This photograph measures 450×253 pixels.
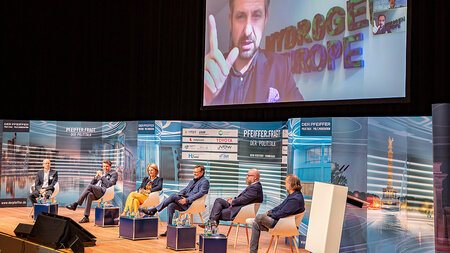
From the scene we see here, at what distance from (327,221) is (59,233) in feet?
14.7

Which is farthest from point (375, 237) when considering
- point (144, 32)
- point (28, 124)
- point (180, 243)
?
point (28, 124)

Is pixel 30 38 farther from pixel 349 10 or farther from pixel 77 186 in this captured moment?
pixel 349 10

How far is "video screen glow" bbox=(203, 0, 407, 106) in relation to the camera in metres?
7.33

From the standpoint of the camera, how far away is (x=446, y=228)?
18.1 feet

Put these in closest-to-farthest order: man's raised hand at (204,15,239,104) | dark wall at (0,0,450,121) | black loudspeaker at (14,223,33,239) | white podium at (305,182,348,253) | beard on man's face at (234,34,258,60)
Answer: white podium at (305,182,348,253) < black loudspeaker at (14,223,33,239) < beard on man's face at (234,34,258,60) < man's raised hand at (204,15,239,104) < dark wall at (0,0,450,121)

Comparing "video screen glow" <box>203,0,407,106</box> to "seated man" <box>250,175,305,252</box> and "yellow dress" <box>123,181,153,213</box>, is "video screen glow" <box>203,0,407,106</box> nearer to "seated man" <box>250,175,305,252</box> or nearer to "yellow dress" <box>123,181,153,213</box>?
"seated man" <box>250,175,305,252</box>

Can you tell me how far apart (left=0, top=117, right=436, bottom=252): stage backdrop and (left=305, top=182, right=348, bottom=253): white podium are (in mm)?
3433

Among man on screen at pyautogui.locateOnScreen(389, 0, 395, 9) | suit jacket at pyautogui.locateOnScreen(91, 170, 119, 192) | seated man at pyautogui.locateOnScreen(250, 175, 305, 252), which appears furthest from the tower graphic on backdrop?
suit jacket at pyautogui.locateOnScreen(91, 170, 119, 192)

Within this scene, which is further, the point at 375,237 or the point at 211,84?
the point at 211,84

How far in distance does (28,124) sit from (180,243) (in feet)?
19.2

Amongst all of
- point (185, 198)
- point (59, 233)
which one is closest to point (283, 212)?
point (185, 198)

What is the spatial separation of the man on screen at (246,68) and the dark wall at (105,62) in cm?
35

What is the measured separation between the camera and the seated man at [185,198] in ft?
26.6

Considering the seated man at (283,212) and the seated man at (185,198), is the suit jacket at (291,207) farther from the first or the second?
the seated man at (185,198)
